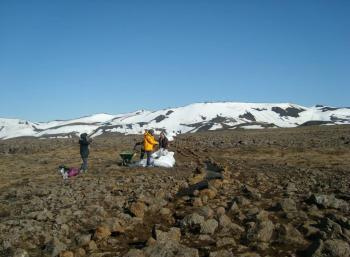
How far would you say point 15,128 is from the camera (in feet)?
599

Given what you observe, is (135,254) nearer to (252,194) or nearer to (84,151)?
(252,194)

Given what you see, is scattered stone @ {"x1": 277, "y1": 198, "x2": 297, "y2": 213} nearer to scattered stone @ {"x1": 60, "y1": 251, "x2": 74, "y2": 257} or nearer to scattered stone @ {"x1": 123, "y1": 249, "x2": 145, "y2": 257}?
scattered stone @ {"x1": 123, "y1": 249, "x2": 145, "y2": 257}

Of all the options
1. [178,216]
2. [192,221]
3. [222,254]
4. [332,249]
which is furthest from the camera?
[178,216]

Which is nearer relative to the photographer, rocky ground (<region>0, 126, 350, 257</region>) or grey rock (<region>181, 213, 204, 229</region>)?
rocky ground (<region>0, 126, 350, 257</region>)

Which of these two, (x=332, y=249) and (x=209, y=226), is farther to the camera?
(x=209, y=226)

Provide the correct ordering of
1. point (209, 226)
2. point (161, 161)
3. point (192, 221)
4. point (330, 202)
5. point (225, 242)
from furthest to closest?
point (161, 161)
point (330, 202)
point (192, 221)
point (209, 226)
point (225, 242)

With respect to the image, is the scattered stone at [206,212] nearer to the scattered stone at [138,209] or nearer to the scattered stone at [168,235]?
the scattered stone at [168,235]

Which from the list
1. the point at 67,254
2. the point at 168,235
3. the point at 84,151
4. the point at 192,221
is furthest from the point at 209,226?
the point at 84,151

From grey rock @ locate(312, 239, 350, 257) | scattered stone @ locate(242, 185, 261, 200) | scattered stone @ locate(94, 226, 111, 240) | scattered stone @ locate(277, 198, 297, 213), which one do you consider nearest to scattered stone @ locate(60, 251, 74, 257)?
scattered stone @ locate(94, 226, 111, 240)

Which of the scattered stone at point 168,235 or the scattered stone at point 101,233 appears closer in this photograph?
the scattered stone at point 168,235

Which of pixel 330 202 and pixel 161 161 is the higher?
pixel 161 161

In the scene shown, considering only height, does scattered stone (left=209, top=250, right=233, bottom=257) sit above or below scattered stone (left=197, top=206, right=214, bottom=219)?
below

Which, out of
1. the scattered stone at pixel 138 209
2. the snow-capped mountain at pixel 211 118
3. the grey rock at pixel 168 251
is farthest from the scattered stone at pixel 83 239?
the snow-capped mountain at pixel 211 118

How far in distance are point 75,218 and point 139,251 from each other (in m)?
3.74
